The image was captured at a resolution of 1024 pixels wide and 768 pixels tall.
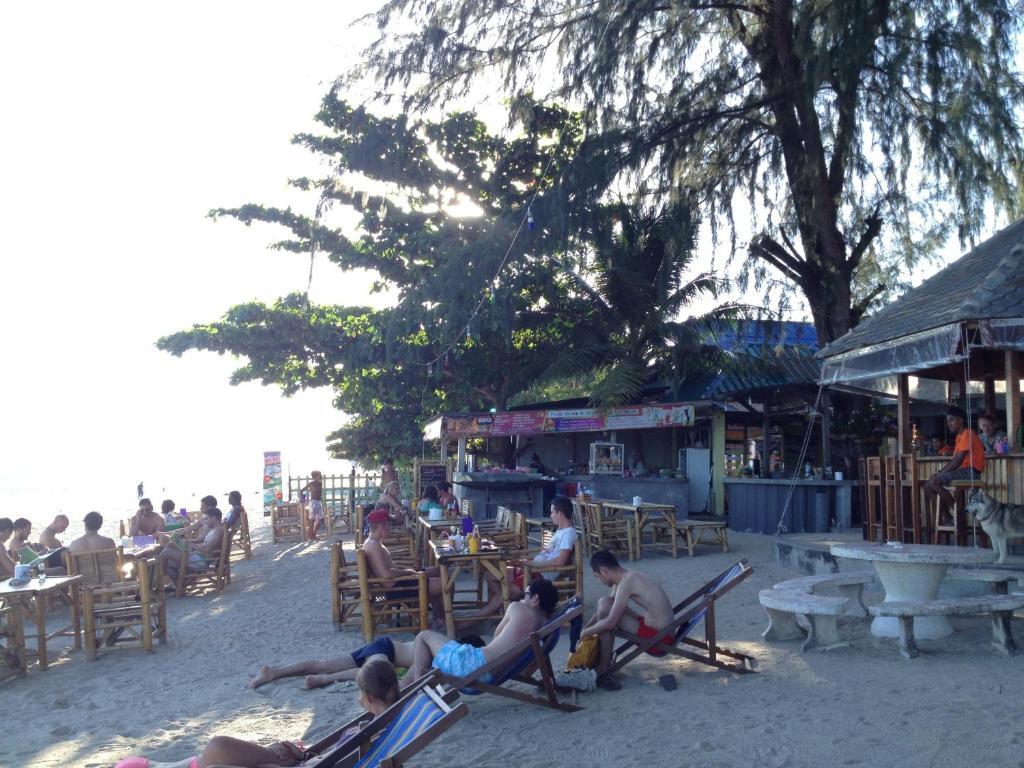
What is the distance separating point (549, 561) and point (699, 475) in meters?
11.3

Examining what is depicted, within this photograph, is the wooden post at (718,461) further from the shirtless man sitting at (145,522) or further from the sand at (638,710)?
the shirtless man sitting at (145,522)

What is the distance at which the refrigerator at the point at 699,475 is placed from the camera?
18.8m

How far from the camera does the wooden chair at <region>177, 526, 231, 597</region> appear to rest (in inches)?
443

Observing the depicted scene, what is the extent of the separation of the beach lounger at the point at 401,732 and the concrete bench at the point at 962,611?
353 centimetres

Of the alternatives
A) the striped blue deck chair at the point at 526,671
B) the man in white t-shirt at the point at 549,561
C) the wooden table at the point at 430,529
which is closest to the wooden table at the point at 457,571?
the man in white t-shirt at the point at 549,561

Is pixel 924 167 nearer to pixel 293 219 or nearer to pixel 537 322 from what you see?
pixel 537 322

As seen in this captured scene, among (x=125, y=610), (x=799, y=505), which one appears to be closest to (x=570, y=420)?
(x=799, y=505)

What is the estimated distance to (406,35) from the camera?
13.4 m

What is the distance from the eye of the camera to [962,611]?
6070 millimetres

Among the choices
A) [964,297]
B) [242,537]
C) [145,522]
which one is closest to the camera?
[964,297]

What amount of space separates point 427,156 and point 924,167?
1035 cm

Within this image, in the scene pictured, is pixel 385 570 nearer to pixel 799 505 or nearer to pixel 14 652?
pixel 14 652

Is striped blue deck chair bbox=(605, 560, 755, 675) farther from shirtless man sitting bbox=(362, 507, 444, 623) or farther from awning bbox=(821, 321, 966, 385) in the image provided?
awning bbox=(821, 321, 966, 385)

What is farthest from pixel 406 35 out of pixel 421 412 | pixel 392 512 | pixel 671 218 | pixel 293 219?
pixel 421 412
